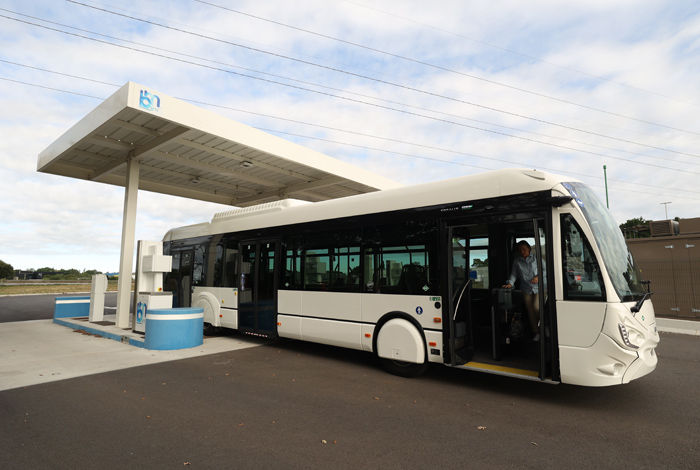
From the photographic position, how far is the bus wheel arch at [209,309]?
34.9ft

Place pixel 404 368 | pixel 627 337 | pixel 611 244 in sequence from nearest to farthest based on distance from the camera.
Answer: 1. pixel 627 337
2. pixel 611 244
3. pixel 404 368

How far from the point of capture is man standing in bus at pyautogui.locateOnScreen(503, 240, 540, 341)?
20.3 feet

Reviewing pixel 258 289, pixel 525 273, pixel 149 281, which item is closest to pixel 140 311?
pixel 149 281

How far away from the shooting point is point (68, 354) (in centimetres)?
861

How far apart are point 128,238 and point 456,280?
34.2 ft

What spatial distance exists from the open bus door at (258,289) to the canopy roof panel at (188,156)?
3461mm

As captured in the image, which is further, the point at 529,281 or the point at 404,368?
the point at 404,368

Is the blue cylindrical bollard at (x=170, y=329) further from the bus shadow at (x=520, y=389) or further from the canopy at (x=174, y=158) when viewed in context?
the bus shadow at (x=520, y=389)

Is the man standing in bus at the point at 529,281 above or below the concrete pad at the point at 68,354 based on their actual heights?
above

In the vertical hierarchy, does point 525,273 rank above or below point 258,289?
above

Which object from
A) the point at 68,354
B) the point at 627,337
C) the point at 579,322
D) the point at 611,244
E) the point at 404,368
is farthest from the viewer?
the point at 68,354

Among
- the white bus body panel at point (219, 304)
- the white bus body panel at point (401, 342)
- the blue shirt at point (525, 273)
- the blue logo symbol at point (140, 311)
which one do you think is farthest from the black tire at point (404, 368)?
the blue logo symbol at point (140, 311)

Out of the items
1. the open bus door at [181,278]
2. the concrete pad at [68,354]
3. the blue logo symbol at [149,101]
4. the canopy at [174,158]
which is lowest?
the concrete pad at [68,354]

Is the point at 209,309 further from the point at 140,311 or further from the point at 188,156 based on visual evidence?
the point at 188,156
